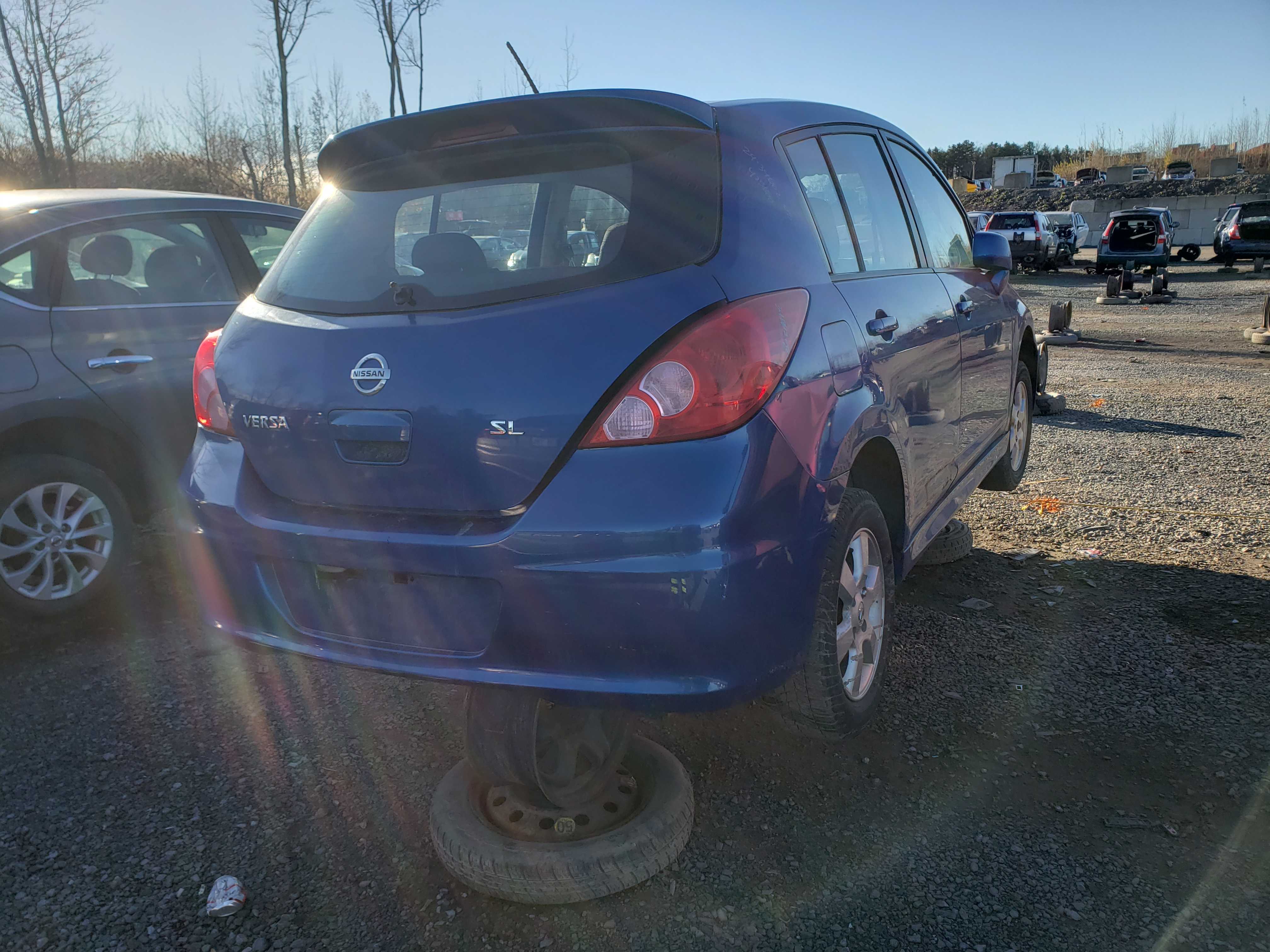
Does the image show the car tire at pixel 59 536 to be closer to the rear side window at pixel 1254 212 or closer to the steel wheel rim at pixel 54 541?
the steel wheel rim at pixel 54 541

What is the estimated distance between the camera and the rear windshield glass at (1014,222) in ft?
90.7

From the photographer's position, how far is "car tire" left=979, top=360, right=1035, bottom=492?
15.4 feet

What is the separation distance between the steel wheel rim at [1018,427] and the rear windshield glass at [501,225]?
298 cm

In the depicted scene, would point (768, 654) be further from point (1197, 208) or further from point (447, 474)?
point (1197, 208)

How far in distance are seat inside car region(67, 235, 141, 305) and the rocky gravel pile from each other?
4526 cm

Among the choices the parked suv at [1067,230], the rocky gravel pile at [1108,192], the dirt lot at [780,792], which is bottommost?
the dirt lot at [780,792]

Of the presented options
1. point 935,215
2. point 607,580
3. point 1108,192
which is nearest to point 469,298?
point 607,580

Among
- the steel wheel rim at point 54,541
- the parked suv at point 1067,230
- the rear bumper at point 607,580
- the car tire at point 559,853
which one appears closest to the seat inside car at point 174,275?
the steel wheel rim at point 54,541

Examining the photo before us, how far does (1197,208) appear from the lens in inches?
1738

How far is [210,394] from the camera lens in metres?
2.53

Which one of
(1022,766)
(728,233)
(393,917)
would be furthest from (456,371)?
(1022,766)

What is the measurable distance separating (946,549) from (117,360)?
3.72 metres

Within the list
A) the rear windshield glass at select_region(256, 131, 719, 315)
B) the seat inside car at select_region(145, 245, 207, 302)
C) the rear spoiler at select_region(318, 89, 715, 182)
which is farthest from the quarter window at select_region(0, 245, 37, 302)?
the rear spoiler at select_region(318, 89, 715, 182)

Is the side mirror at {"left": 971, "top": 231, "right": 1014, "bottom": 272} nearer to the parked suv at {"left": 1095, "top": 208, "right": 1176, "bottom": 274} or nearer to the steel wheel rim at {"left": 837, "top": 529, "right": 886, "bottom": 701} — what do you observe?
the steel wheel rim at {"left": 837, "top": 529, "right": 886, "bottom": 701}
